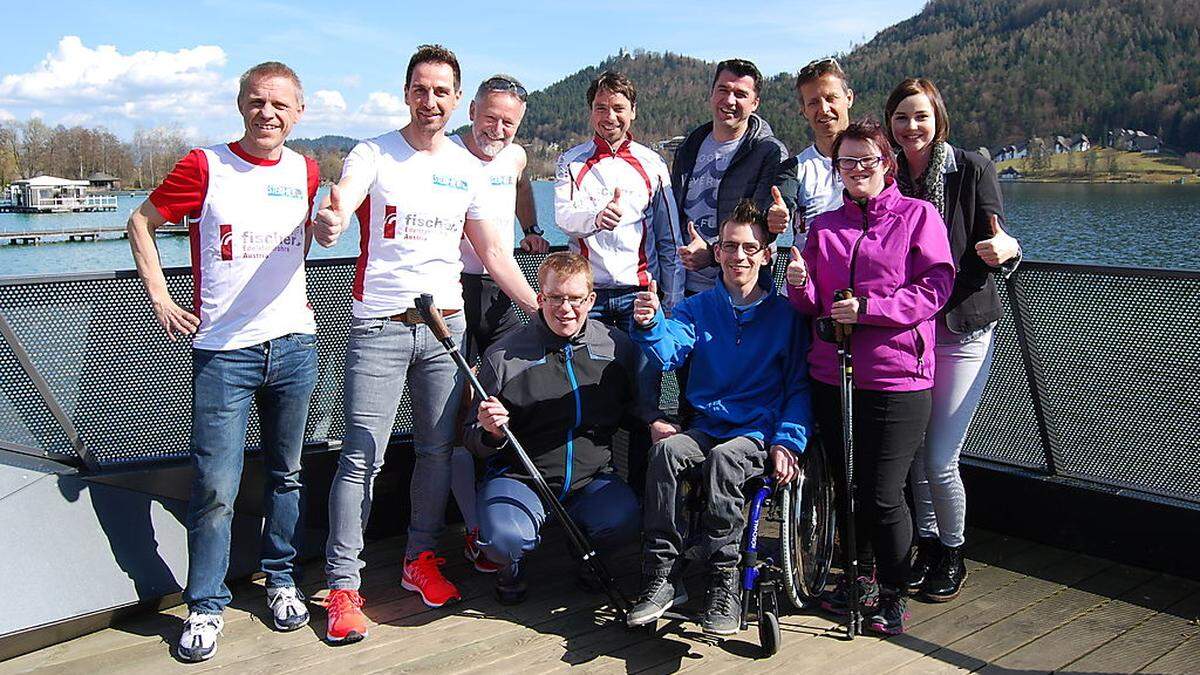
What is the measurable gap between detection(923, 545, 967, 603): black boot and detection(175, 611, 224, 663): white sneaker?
2.81m

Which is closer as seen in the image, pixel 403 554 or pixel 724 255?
pixel 724 255

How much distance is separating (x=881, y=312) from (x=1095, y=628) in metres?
1.56

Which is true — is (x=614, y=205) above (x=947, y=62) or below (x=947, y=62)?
below

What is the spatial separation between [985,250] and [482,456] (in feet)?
6.87

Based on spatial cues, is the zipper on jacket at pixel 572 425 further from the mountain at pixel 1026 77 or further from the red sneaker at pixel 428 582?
A: the mountain at pixel 1026 77

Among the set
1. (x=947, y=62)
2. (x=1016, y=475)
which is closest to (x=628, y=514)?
(x=1016, y=475)

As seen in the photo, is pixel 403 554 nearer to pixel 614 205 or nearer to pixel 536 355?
pixel 536 355

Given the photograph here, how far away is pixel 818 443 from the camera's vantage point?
385 cm

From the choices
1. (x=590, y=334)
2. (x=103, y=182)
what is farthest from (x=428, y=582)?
(x=103, y=182)

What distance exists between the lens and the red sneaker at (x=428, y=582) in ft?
13.3

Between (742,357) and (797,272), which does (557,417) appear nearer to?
(742,357)

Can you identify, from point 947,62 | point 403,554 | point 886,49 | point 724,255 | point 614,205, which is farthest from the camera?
→ point 886,49

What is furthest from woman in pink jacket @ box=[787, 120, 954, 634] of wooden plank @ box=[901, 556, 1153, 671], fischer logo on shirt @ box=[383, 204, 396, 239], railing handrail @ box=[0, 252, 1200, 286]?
fischer logo on shirt @ box=[383, 204, 396, 239]

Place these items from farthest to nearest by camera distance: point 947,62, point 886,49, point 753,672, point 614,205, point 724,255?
point 886,49
point 947,62
point 614,205
point 724,255
point 753,672
